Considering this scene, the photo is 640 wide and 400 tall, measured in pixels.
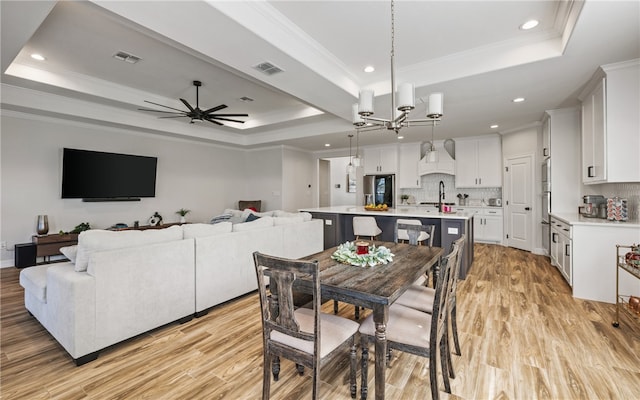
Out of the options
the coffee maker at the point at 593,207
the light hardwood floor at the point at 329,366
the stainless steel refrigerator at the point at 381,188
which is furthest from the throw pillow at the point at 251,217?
the coffee maker at the point at 593,207

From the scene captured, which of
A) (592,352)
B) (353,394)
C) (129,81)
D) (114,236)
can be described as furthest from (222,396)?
(129,81)

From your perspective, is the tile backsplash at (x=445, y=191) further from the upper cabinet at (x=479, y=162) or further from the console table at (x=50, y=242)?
the console table at (x=50, y=242)

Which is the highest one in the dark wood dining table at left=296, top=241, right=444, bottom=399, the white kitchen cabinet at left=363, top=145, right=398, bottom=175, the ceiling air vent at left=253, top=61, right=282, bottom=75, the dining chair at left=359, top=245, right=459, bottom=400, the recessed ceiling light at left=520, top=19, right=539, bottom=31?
the recessed ceiling light at left=520, top=19, right=539, bottom=31

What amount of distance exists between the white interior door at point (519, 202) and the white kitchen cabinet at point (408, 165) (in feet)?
6.81

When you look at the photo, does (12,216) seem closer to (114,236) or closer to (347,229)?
(114,236)

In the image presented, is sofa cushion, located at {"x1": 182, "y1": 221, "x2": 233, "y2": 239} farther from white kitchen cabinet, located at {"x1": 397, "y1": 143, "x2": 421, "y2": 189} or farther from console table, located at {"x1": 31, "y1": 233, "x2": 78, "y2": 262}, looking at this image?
white kitchen cabinet, located at {"x1": 397, "y1": 143, "x2": 421, "y2": 189}

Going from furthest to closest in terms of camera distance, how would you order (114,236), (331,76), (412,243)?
(331,76)
(412,243)
(114,236)

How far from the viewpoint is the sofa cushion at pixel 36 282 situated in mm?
2453

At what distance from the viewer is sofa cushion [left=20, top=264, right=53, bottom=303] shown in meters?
2.45

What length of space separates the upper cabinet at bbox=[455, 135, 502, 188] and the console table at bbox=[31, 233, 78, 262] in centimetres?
829

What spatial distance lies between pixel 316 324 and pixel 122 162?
6.16 meters

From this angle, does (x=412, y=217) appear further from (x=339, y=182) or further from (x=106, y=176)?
(x=339, y=182)

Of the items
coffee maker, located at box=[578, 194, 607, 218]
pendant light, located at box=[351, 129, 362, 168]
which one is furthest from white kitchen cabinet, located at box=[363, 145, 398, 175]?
coffee maker, located at box=[578, 194, 607, 218]

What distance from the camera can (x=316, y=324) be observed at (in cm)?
148
